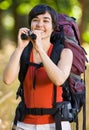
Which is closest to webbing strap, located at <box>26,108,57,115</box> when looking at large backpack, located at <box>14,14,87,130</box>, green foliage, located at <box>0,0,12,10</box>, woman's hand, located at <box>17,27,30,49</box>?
large backpack, located at <box>14,14,87,130</box>

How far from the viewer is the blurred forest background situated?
7223 mm

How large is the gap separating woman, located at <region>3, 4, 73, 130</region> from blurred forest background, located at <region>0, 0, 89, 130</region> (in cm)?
364

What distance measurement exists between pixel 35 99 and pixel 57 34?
1.62ft

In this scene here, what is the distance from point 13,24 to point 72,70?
477 cm

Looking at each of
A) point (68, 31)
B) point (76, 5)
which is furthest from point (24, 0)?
point (68, 31)

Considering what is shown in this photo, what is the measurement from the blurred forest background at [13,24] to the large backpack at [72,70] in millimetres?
3151

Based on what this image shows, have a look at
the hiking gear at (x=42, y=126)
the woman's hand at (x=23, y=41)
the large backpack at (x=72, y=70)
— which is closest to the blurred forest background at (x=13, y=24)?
the large backpack at (x=72, y=70)

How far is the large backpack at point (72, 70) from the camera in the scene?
10.5ft

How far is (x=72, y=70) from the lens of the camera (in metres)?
3.57

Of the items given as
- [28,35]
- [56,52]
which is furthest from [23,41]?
[56,52]

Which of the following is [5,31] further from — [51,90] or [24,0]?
[51,90]

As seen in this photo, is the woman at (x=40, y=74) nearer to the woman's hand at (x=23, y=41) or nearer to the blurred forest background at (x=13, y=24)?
the woman's hand at (x=23, y=41)

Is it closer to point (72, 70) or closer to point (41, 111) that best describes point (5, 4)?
point (72, 70)

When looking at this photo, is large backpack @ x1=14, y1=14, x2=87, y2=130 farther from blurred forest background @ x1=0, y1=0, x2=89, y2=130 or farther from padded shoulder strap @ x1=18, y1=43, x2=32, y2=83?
blurred forest background @ x1=0, y1=0, x2=89, y2=130
